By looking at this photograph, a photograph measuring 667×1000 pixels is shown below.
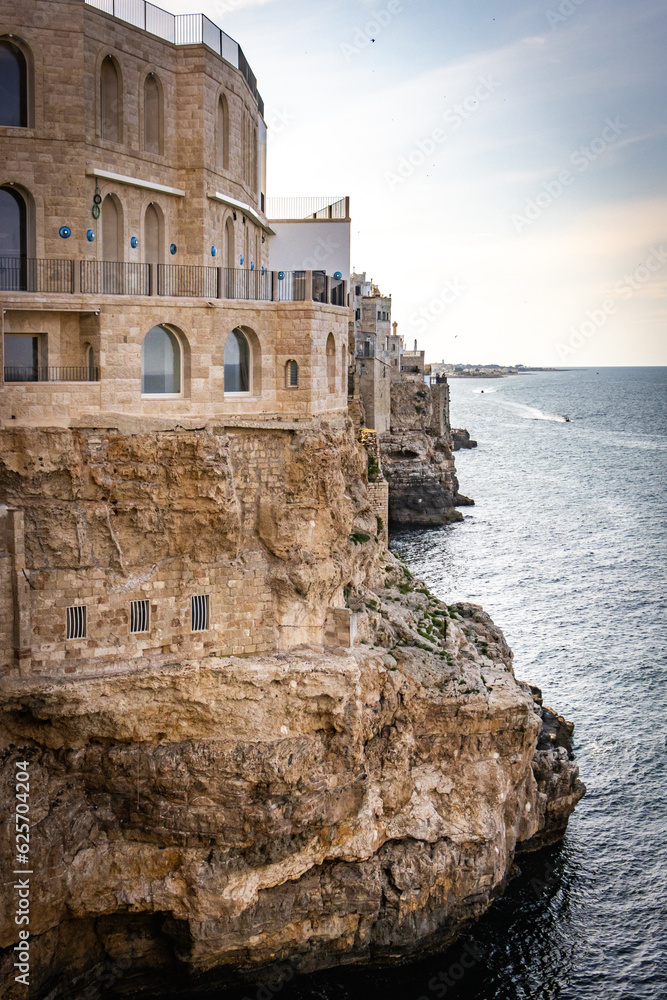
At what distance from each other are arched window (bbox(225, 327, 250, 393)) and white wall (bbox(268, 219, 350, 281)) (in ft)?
39.8

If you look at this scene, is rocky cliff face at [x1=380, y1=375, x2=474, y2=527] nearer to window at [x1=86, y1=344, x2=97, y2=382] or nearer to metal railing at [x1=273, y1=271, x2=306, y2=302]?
metal railing at [x1=273, y1=271, x2=306, y2=302]

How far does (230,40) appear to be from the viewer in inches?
1259

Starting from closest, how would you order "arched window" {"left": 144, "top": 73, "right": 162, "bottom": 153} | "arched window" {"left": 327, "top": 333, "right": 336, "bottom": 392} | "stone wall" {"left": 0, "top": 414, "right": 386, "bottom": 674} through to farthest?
1. "stone wall" {"left": 0, "top": 414, "right": 386, "bottom": 674}
2. "arched window" {"left": 144, "top": 73, "right": 162, "bottom": 153}
3. "arched window" {"left": 327, "top": 333, "right": 336, "bottom": 392}

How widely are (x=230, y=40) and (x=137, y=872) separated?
2406 cm

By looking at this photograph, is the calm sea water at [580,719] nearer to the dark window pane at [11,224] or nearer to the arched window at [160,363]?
the arched window at [160,363]

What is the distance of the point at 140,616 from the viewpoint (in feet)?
90.3

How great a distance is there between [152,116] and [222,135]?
2666 millimetres

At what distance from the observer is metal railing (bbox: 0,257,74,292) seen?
28047mm

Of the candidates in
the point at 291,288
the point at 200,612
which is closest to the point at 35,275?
the point at 291,288

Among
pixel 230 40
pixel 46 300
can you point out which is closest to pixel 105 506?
pixel 46 300

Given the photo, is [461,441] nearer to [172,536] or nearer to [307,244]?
[307,244]

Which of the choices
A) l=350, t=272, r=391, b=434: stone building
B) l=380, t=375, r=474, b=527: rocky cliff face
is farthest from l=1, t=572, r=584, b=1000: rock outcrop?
l=380, t=375, r=474, b=527: rocky cliff face

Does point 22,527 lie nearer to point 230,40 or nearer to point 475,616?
point 230,40

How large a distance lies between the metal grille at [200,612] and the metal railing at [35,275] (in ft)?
29.2
